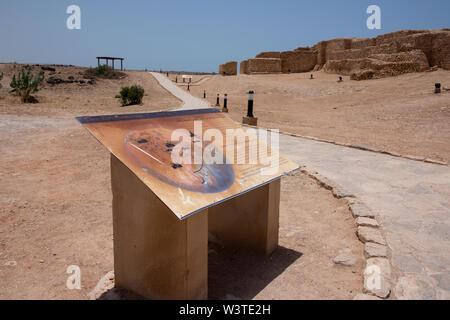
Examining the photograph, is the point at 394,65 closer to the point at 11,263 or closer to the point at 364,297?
the point at 364,297

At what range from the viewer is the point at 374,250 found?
322 centimetres

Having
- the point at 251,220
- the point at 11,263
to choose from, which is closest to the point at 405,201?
the point at 251,220

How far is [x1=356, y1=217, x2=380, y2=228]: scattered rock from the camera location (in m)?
3.76

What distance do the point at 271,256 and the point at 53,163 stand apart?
4.89 m

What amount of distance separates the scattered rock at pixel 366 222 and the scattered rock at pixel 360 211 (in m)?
0.11

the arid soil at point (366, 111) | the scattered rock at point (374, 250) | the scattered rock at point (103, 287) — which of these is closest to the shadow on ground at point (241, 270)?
the scattered rock at point (374, 250)

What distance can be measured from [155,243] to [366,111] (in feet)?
46.1

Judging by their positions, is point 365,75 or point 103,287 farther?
point 365,75

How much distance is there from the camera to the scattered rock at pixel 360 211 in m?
4.04

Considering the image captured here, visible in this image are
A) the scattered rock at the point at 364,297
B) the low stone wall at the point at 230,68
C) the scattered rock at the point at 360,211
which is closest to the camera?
the scattered rock at the point at 364,297

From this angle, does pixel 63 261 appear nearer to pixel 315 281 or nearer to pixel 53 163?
pixel 315 281

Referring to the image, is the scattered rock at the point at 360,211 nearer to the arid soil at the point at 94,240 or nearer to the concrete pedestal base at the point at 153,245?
the arid soil at the point at 94,240

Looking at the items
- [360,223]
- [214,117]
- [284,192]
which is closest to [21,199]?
[214,117]

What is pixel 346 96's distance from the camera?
19.0 m
